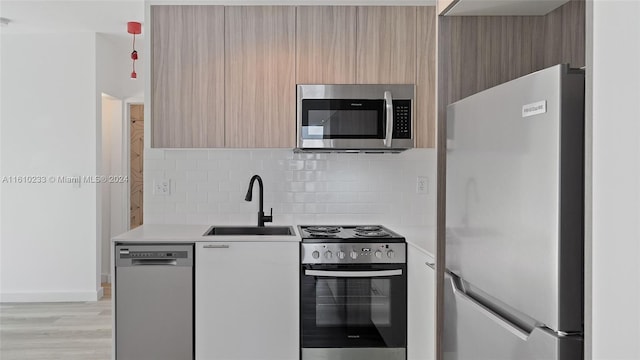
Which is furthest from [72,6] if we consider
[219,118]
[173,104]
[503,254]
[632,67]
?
[632,67]

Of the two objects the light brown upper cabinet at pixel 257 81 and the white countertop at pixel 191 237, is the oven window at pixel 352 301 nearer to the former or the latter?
the white countertop at pixel 191 237

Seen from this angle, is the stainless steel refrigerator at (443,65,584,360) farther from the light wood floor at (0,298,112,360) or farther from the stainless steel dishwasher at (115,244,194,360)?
the light wood floor at (0,298,112,360)

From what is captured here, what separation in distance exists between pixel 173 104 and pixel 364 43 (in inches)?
50.1

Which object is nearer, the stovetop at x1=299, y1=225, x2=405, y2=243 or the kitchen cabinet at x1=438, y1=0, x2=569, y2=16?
the kitchen cabinet at x1=438, y1=0, x2=569, y2=16

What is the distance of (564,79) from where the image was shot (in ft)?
3.93

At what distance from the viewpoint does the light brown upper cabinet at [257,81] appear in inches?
136

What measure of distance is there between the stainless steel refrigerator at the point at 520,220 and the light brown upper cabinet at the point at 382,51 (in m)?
1.66

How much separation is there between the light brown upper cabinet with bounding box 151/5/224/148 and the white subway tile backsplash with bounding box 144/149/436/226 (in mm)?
332

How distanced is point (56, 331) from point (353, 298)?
7.96ft

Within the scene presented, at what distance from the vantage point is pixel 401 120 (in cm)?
340

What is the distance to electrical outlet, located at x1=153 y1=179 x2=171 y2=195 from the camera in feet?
12.3

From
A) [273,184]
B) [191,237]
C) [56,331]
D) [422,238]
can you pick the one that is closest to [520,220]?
[422,238]

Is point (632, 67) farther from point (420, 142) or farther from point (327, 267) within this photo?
point (420, 142)

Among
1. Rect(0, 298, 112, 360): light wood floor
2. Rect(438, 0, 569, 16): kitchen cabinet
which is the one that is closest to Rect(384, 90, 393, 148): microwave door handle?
Rect(438, 0, 569, 16): kitchen cabinet
